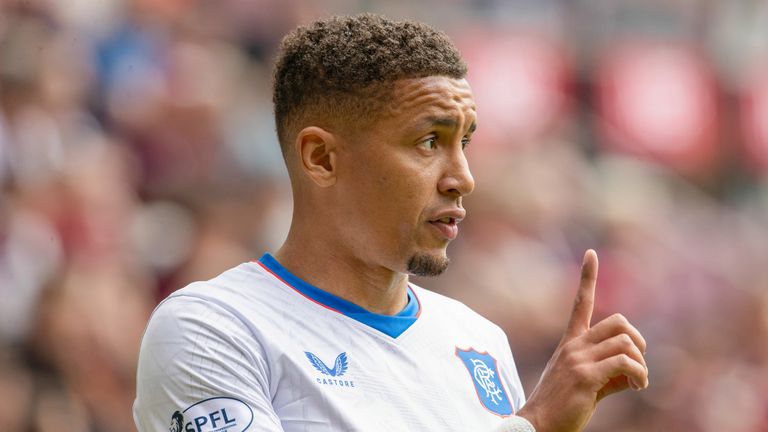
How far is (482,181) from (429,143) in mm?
5039

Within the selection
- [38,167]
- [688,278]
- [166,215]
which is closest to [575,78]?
[688,278]

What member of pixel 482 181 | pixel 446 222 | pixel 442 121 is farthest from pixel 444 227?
pixel 482 181

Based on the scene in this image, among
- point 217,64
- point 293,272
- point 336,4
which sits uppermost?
point 336,4

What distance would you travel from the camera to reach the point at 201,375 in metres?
2.74

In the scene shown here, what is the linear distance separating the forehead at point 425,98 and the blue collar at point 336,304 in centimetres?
51

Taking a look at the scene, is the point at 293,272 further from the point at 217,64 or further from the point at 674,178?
the point at 674,178

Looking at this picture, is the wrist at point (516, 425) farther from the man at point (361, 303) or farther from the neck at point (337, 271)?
the neck at point (337, 271)

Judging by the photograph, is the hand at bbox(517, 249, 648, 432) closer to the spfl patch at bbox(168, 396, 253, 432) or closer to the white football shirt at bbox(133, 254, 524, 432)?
the white football shirt at bbox(133, 254, 524, 432)

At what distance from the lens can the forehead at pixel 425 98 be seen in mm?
3010

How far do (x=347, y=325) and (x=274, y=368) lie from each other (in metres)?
0.29

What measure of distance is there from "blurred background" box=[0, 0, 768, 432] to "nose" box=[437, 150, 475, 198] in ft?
10.3

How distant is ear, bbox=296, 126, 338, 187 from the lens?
311 cm

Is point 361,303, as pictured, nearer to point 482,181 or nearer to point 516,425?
point 516,425

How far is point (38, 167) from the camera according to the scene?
5.95 meters
